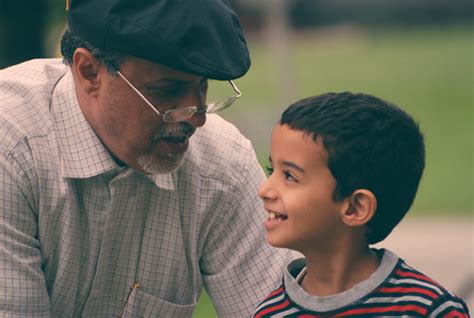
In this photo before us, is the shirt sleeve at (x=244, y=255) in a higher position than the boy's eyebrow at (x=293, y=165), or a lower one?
lower

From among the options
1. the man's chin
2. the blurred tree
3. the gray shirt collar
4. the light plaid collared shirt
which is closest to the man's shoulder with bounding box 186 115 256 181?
the light plaid collared shirt

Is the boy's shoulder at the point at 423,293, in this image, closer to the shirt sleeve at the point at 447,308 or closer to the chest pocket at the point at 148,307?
the shirt sleeve at the point at 447,308

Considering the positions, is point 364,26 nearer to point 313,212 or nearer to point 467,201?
point 467,201

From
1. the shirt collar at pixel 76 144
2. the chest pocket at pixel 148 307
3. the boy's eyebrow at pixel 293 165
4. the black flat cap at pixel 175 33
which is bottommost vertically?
the chest pocket at pixel 148 307

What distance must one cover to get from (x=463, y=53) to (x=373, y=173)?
78.1 ft

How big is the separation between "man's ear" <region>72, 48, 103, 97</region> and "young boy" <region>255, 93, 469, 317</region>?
0.67 m

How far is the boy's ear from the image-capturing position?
325 cm

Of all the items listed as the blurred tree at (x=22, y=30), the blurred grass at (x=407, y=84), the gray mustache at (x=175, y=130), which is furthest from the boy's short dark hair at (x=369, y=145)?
the blurred tree at (x=22, y=30)

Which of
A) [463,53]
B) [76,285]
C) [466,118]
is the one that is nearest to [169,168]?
[76,285]

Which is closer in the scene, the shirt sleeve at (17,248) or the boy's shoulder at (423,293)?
the boy's shoulder at (423,293)

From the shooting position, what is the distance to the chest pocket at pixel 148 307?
3.96m

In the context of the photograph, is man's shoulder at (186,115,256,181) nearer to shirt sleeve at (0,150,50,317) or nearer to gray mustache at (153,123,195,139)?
gray mustache at (153,123,195,139)

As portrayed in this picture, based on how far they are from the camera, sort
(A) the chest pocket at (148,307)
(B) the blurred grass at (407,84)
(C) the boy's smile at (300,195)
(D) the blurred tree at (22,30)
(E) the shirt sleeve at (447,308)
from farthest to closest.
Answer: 1. (B) the blurred grass at (407,84)
2. (D) the blurred tree at (22,30)
3. (A) the chest pocket at (148,307)
4. (C) the boy's smile at (300,195)
5. (E) the shirt sleeve at (447,308)

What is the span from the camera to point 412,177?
3.31m
